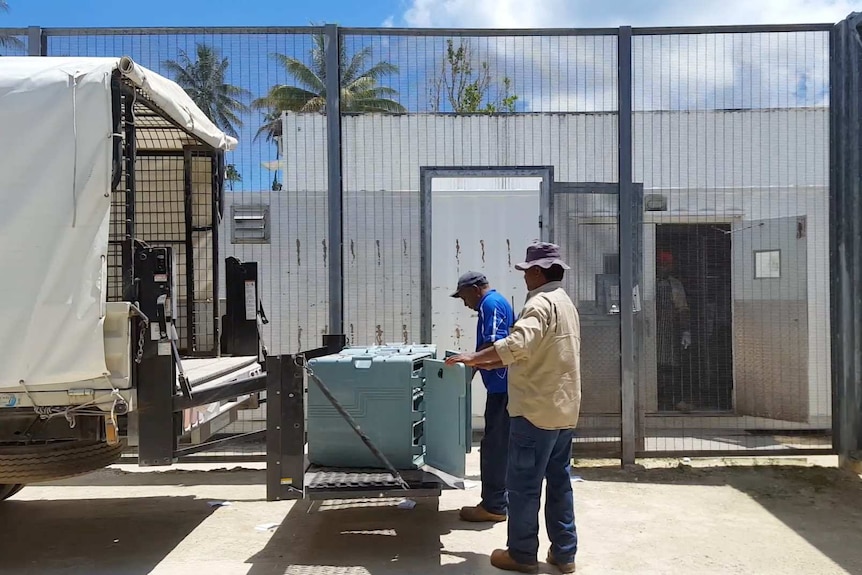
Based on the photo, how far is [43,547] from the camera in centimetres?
503

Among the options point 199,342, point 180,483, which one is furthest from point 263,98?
point 180,483

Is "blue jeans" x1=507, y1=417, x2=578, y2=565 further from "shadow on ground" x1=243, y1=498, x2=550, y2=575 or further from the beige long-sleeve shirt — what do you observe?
"shadow on ground" x1=243, y1=498, x2=550, y2=575

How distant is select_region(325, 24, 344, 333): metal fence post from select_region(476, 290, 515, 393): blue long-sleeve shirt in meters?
2.02

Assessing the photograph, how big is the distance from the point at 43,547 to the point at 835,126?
7.54 metres

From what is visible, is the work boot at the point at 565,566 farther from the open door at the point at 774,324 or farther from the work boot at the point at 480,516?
the open door at the point at 774,324

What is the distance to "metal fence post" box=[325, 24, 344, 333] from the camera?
22.2 ft

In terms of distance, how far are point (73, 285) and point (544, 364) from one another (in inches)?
107

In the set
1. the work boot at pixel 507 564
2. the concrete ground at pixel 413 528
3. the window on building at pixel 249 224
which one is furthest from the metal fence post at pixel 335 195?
the work boot at pixel 507 564

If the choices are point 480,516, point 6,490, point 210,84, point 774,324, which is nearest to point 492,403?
point 480,516

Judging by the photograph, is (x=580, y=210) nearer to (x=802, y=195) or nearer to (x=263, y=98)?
(x=802, y=195)

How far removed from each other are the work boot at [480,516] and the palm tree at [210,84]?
4049 mm

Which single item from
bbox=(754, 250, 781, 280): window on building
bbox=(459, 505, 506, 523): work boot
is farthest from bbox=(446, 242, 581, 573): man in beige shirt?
bbox=(754, 250, 781, 280): window on building

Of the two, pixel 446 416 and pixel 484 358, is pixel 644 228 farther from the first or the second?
pixel 484 358

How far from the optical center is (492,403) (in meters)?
5.24
